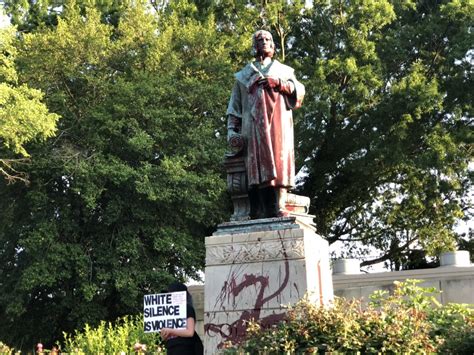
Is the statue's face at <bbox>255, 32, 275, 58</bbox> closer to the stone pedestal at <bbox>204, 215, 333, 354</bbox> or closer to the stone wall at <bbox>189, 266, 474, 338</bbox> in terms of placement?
the stone pedestal at <bbox>204, 215, 333, 354</bbox>

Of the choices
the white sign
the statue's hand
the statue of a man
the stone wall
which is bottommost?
the white sign

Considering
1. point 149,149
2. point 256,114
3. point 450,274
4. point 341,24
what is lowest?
point 450,274

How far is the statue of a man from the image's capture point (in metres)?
7.52

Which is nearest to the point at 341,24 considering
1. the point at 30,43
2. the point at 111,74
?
the point at 111,74

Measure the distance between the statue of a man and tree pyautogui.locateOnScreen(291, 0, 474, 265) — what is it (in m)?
11.4

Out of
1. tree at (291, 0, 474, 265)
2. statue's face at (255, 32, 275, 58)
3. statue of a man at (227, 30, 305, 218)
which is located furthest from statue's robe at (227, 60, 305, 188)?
tree at (291, 0, 474, 265)

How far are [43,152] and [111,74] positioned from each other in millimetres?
3436

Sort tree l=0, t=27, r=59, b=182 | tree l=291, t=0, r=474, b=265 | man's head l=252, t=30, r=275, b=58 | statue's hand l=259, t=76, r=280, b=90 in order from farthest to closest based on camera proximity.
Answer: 1. tree l=291, t=0, r=474, b=265
2. tree l=0, t=27, r=59, b=182
3. man's head l=252, t=30, r=275, b=58
4. statue's hand l=259, t=76, r=280, b=90

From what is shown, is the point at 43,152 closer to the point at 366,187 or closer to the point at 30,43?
the point at 30,43

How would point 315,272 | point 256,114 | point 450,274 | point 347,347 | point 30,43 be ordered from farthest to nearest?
point 30,43 < point 450,274 < point 256,114 < point 315,272 < point 347,347

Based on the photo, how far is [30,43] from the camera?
1820 cm

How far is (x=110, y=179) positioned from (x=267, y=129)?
10005mm

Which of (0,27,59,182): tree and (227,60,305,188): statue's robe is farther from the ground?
(0,27,59,182): tree

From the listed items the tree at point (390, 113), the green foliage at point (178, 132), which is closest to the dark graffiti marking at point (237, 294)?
the green foliage at point (178, 132)
